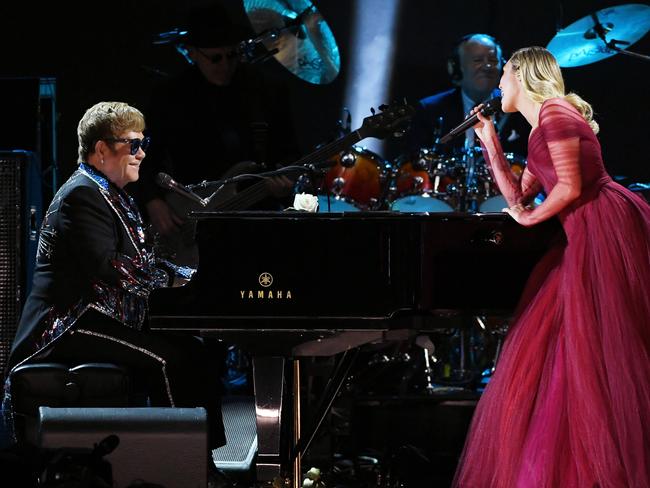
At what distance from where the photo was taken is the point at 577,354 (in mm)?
3875

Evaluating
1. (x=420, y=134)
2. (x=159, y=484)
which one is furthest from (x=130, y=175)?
(x=420, y=134)

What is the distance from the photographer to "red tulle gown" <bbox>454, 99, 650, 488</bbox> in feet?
12.5

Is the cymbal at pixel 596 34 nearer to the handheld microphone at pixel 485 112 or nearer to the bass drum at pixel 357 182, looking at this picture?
the bass drum at pixel 357 182

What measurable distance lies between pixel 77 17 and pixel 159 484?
4732 mm

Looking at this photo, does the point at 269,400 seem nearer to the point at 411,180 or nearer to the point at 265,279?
the point at 265,279

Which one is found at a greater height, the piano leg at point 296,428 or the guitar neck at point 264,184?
the guitar neck at point 264,184

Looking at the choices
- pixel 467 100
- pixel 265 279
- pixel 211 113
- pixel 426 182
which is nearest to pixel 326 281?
pixel 265 279

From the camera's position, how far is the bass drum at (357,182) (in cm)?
698

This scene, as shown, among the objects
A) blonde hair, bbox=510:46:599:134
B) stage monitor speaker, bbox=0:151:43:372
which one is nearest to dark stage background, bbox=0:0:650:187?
stage monitor speaker, bbox=0:151:43:372

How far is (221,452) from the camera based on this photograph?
521 centimetres

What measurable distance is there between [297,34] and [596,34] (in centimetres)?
172

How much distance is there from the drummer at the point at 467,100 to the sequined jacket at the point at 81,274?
2806 mm

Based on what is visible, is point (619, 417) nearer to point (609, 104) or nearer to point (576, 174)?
point (576, 174)

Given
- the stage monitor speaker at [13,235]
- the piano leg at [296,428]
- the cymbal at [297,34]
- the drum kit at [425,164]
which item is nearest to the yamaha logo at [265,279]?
the piano leg at [296,428]
